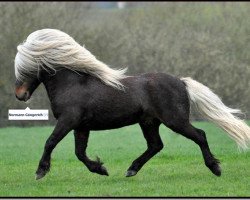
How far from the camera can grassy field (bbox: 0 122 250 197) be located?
8.54m

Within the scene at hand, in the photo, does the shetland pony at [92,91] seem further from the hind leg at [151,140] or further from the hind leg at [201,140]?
the hind leg at [151,140]

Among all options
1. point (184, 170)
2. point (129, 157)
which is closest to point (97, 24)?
point (129, 157)

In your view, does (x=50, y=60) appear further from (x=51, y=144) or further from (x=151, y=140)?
(x=151, y=140)

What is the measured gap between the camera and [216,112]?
10.2 m

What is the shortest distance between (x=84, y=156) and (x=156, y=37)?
19.8 m

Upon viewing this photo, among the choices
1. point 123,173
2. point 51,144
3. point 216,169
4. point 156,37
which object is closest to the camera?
point 51,144

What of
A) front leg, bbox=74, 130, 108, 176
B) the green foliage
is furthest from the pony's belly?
the green foliage

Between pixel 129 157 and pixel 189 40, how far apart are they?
1620 cm

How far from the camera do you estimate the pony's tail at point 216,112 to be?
9992mm

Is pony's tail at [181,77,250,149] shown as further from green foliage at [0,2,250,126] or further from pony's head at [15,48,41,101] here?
green foliage at [0,2,250,126]

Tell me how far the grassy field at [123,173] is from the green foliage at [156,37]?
341 inches

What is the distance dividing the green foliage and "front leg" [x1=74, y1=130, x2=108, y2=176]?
13776 millimetres

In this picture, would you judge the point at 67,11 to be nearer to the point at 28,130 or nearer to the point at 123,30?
the point at 123,30

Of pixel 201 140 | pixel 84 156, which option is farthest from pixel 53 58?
pixel 201 140
